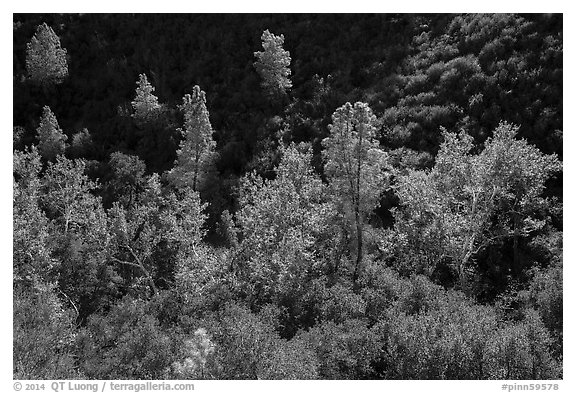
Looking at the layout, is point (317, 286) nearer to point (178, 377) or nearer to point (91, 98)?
point (178, 377)

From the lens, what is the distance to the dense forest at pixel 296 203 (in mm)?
24672

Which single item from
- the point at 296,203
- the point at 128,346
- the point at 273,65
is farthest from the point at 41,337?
the point at 273,65

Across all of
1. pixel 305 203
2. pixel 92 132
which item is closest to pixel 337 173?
pixel 305 203

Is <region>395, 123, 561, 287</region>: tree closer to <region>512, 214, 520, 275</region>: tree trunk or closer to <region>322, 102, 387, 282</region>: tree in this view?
<region>512, 214, 520, 275</region>: tree trunk

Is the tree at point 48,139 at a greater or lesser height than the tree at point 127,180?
greater

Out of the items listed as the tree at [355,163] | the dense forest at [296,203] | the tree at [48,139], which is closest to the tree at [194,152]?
the dense forest at [296,203]

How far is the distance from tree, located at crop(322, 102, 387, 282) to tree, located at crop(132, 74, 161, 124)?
87.6 feet

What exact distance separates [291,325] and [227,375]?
7.23m

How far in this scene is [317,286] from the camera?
30.0 m

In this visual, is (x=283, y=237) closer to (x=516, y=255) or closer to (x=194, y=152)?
(x=516, y=255)

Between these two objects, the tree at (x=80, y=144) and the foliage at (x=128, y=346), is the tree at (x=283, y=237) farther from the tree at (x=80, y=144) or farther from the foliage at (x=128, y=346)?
the tree at (x=80, y=144)

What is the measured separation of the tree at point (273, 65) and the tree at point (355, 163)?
71.6ft

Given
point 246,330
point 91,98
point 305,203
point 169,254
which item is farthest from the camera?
point 91,98

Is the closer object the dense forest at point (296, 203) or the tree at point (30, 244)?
the dense forest at point (296, 203)
